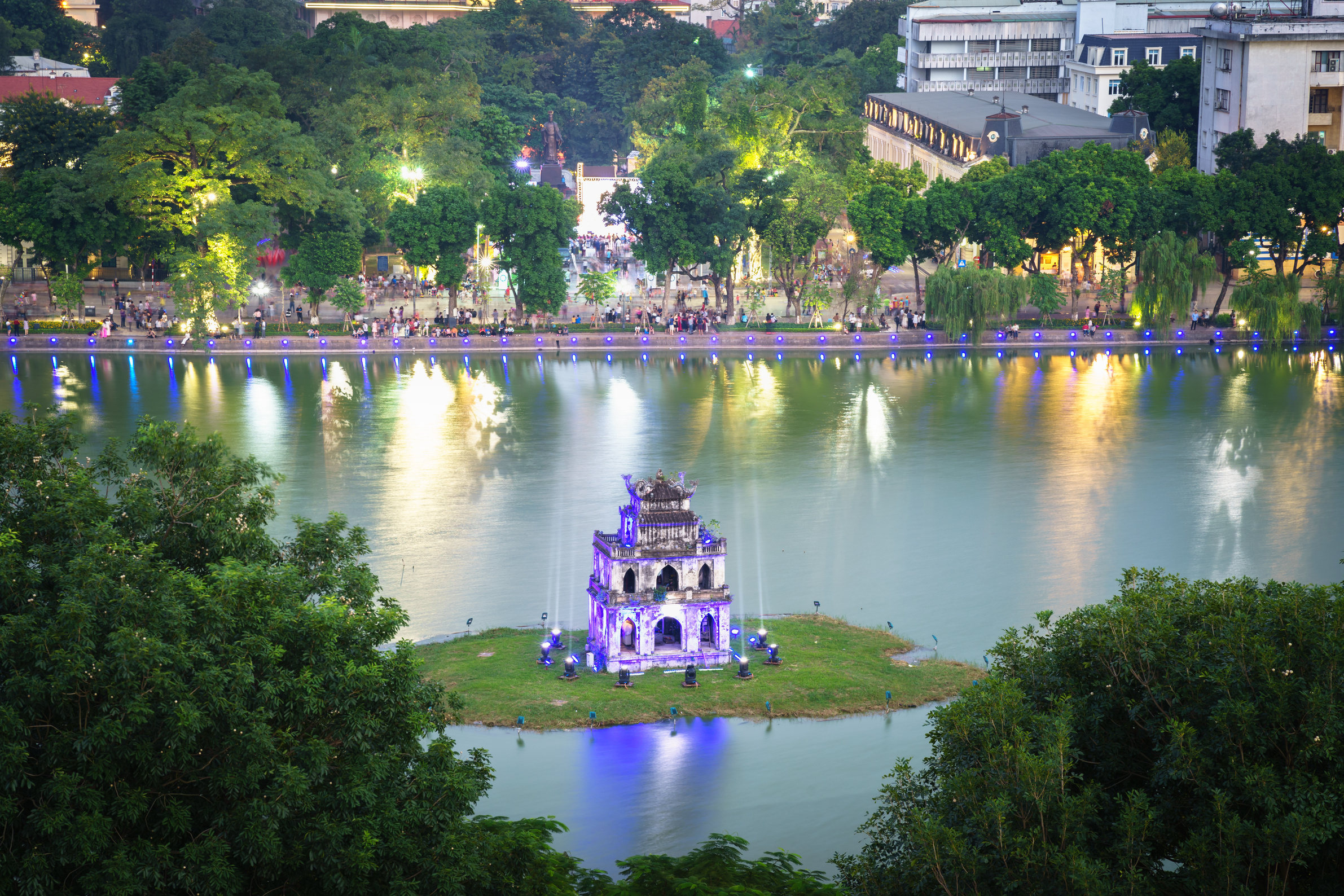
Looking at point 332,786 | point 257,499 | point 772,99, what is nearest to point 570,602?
point 257,499

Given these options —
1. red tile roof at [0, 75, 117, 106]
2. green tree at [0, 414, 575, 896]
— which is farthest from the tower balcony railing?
red tile roof at [0, 75, 117, 106]

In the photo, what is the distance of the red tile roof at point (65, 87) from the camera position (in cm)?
12600

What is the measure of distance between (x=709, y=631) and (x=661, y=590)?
172cm

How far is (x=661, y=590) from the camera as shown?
1766 inches

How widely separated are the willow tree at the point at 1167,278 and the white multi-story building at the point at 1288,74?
707 inches

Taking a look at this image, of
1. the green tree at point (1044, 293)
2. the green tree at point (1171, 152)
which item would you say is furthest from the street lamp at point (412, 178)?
the green tree at point (1171, 152)

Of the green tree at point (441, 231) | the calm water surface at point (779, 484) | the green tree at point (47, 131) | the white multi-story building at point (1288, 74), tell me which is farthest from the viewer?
the white multi-story building at point (1288, 74)

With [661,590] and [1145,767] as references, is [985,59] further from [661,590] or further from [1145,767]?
[1145,767]

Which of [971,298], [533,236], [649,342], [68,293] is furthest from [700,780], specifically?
[68,293]

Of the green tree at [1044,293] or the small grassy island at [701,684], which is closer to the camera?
A: the small grassy island at [701,684]

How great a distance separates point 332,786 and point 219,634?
3050mm

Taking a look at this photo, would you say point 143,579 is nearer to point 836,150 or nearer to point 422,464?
point 422,464

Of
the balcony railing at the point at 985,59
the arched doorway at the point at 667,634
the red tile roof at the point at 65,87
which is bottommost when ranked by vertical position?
the arched doorway at the point at 667,634

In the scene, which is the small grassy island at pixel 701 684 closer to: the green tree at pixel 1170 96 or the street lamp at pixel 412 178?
the street lamp at pixel 412 178
